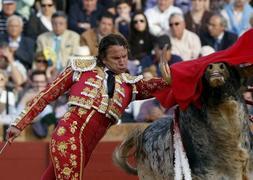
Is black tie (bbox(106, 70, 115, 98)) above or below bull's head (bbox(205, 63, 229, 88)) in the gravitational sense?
below

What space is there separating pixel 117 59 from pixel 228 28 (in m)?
A: 4.73

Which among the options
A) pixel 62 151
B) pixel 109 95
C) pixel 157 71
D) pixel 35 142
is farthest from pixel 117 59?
pixel 157 71

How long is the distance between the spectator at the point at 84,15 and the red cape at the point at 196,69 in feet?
15.5

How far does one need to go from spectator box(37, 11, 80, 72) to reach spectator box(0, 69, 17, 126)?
0.86m

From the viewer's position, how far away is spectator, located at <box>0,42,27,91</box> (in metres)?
9.07

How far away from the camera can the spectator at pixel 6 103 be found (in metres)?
8.43

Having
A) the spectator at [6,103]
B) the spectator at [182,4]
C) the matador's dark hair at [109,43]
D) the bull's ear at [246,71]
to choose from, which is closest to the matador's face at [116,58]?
the matador's dark hair at [109,43]

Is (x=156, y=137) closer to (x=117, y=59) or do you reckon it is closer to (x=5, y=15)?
(x=117, y=59)

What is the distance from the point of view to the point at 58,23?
970 cm

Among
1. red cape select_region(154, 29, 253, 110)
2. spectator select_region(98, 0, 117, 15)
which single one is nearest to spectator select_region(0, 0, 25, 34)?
spectator select_region(98, 0, 117, 15)

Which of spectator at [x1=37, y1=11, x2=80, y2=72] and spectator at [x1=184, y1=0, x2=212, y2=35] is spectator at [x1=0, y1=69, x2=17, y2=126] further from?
spectator at [x1=184, y1=0, x2=212, y2=35]

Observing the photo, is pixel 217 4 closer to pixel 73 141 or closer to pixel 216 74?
pixel 73 141

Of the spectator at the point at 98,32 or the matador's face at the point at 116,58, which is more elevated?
the matador's face at the point at 116,58

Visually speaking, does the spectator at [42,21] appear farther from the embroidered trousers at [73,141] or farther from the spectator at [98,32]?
the embroidered trousers at [73,141]
